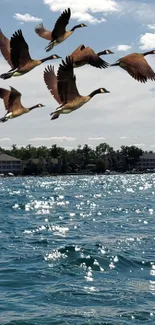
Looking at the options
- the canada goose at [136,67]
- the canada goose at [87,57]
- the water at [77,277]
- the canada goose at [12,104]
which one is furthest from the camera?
the water at [77,277]

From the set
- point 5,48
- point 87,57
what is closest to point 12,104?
point 5,48

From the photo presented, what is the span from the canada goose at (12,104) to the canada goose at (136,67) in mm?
1421

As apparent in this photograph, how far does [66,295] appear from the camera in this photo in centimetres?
1886

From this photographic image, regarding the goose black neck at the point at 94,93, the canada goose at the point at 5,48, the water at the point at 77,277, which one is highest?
the canada goose at the point at 5,48

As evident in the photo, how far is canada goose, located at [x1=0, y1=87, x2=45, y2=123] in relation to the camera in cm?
577

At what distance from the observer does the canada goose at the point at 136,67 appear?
14.4 feet

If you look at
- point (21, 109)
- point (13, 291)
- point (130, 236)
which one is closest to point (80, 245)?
point (130, 236)

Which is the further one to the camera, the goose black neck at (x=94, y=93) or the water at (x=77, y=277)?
the water at (x=77, y=277)

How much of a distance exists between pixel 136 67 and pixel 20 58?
1.31m

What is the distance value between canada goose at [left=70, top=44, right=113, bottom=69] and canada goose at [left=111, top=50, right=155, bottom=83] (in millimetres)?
392

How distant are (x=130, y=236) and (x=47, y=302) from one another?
19.0 metres

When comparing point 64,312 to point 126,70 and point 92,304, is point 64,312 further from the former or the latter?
point 126,70

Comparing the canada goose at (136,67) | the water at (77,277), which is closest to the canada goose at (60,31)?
the canada goose at (136,67)

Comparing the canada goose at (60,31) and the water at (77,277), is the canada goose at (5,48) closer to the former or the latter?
the canada goose at (60,31)
